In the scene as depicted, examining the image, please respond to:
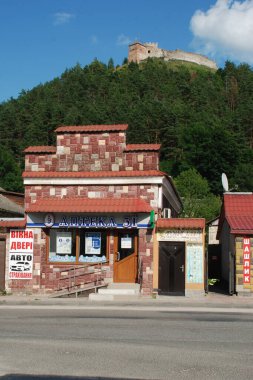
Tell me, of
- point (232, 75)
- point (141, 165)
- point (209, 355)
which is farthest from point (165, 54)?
point (209, 355)

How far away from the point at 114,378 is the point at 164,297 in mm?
11522

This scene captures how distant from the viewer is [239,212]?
20.9 meters

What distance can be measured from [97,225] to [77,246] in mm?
1295

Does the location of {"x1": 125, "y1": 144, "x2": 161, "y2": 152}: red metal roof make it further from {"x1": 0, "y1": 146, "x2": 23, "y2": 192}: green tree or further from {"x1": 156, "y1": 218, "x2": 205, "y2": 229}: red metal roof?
{"x1": 0, "y1": 146, "x2": 23, "y2": 192}: green tree

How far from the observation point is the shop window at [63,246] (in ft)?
67.5

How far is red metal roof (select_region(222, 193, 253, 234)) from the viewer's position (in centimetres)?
1931

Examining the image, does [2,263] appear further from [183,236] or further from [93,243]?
[183,236]

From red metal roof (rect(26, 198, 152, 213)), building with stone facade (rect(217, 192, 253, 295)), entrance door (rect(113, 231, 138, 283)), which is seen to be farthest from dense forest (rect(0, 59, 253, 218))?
red metal roof (rect(26, 198, 152, 213))

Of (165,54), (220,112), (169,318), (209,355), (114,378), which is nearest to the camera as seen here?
(114,378)

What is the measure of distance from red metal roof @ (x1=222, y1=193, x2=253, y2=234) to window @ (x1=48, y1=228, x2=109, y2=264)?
16.5 ft

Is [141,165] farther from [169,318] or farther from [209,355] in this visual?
[209,355]

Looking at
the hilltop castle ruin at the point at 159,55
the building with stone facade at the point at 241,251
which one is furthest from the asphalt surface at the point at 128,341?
the hilltop castle ruin at the point at 159,55

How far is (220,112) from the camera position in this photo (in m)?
97.2

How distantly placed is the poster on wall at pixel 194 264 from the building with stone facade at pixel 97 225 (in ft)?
0.12
